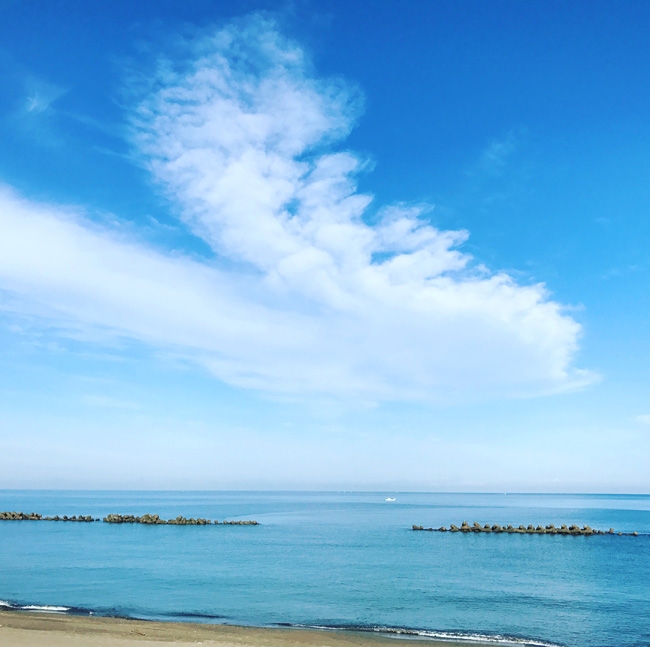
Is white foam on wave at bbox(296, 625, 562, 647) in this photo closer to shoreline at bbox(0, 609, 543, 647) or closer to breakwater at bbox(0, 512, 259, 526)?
shoreline at bbox(0, 609, 543, 647)

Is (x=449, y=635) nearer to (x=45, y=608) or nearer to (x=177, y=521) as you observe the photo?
(x=45, y=608)

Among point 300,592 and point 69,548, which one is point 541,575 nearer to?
point 300,592

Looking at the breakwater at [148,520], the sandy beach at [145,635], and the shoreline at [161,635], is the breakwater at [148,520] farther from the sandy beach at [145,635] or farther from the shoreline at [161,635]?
the sandy beach at [145,635]

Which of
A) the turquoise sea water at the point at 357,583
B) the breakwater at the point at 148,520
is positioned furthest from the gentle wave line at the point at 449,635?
the breakwater at the point at 148,520

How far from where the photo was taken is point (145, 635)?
24.4m

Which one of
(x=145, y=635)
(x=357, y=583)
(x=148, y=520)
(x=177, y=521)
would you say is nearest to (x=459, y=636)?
(x=357, y=583)

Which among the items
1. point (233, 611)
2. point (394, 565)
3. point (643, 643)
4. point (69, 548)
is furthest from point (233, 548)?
point (643, 643)

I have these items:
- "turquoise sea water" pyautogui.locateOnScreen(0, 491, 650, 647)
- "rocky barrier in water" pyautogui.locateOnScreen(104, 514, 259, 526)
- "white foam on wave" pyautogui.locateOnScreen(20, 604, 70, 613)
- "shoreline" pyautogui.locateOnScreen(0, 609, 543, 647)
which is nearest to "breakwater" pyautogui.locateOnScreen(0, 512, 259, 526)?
"rocky barrier in water" pyautogui.locateOnScreen(104, 514, 259, 526)

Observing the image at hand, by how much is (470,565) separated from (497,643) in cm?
2801

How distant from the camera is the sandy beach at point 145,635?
22.6 meters

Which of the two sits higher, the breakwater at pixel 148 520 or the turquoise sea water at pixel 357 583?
the turquoise sea water at pixel 357 583

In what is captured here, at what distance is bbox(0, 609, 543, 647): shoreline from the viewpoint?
2271 centimetres

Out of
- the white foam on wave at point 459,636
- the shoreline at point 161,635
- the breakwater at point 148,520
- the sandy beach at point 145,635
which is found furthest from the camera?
the breakwater at point 148,520

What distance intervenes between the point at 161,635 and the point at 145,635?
0.76m
